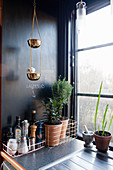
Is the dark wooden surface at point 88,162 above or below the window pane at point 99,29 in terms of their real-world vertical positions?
below

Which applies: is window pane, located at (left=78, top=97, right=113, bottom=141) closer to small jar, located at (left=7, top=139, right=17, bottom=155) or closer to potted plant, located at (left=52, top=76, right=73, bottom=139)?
potted plant, located at (left=52, top=76, right=73, bottom=139)

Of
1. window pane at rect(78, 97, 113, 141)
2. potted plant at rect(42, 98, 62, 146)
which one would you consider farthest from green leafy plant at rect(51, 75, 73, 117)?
window pane at rect(78, 97, 113, 141)

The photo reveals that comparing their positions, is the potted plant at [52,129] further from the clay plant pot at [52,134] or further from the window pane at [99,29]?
the window pane at [99,29]

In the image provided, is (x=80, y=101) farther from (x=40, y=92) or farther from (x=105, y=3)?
(x=105, y=3)

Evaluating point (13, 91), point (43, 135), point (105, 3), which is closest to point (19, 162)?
point (43, 135)

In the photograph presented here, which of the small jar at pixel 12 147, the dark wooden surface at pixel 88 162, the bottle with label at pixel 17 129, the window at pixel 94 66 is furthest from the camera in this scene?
the window at pixel 94 66

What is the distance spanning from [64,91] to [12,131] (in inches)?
24.5

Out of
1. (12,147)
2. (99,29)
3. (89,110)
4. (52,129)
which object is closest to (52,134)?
(52,129)

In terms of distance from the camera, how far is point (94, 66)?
151 cm

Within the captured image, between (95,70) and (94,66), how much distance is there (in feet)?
0.14

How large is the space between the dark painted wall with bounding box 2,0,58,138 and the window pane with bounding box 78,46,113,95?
354 mm

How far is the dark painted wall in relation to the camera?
130 cm

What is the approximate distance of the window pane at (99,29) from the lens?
1.40 metres

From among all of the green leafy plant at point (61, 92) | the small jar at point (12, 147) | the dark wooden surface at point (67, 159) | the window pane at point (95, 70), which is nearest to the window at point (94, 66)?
the window pane at point (95, 70)
